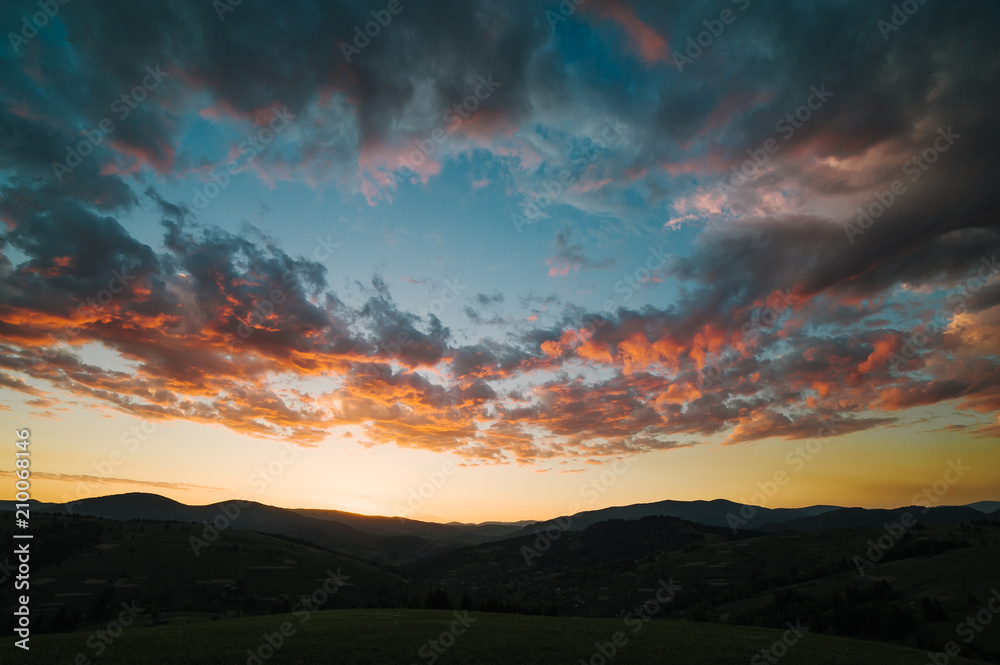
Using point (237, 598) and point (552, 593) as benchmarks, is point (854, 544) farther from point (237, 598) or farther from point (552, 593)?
point (237, 598)

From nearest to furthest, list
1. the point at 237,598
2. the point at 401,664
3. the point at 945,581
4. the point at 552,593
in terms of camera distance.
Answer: the point at 401,664, the point at 945,581, the point at 237,598, the point at 552,593

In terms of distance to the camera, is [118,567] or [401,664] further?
[118,567]

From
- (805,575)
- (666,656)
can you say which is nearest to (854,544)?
(805,575)

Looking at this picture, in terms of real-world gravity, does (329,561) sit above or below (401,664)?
below

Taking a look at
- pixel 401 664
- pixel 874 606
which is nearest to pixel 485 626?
pixel 401 664

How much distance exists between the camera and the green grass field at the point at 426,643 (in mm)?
26828

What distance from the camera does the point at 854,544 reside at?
5546 inches

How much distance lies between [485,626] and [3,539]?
18520 centimetres

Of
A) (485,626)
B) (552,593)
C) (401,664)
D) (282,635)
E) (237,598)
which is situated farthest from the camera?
(552,593)

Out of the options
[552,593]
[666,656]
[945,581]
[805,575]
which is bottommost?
[552,593]

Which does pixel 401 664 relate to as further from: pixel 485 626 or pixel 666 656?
pixel 666 656

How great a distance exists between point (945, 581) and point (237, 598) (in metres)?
136

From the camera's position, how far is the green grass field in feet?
88.0

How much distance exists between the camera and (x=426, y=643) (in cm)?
3053
